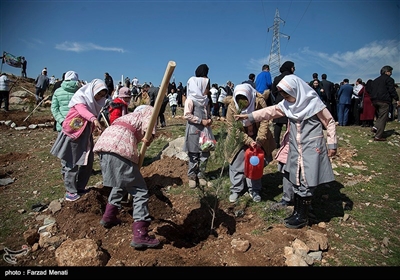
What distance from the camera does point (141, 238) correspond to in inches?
111

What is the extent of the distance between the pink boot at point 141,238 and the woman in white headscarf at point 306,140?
170 centimetres

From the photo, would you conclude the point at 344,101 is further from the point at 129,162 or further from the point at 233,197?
the point at 129,162

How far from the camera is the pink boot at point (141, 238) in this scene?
279 centimetres

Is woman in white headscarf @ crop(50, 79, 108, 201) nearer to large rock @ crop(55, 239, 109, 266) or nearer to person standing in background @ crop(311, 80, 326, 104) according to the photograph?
large rock @ crop(55, 239, 109, 266)

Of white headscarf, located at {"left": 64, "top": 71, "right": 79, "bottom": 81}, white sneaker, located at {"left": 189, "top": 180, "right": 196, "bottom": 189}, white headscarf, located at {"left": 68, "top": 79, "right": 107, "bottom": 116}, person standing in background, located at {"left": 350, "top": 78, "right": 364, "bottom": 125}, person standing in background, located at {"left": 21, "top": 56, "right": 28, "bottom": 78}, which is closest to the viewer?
white headscarf, located at {"left": 68, "top": 79, "right": 107, "bottom": 116}

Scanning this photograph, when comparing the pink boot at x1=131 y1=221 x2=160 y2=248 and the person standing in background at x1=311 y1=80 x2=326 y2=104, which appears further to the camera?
the person standing in background at x1=311 y1=80 x2=326 y2=104

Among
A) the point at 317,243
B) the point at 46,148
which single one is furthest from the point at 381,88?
the point at 46,148

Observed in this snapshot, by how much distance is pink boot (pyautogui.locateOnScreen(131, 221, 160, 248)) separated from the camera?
2.79m

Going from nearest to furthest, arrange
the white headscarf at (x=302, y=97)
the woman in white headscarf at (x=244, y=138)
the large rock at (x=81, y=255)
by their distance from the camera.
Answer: the large rock at (x=81, y=255)
the white headscarf at (x=302, y=97)
the woman in white headscarf at (x=244, y=138)

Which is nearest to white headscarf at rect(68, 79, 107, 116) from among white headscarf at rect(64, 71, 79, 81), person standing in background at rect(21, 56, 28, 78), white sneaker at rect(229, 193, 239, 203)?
white headscarf at rect(64, 71, 79, 81)

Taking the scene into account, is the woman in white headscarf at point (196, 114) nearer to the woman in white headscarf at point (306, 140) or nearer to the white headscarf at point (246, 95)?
the white headscarf at point (246, 95)

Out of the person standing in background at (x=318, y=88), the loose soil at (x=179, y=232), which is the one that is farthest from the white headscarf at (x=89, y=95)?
the person standing in background at (x=318, y=88)

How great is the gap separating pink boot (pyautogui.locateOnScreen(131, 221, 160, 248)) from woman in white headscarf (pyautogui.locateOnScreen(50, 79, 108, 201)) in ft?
5.47
